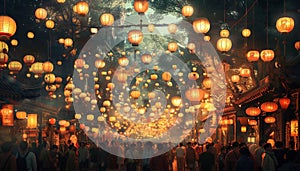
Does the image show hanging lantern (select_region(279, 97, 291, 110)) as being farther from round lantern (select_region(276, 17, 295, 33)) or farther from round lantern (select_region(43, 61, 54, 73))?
round lantern (select_region(43, 61, 54, 73))

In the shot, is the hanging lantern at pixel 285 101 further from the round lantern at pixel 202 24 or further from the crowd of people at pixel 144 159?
the round lantern at pixel 202 24

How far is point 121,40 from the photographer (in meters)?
41.1

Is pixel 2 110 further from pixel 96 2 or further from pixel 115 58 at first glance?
pixel 115 58

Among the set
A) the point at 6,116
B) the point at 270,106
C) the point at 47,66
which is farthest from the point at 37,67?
the point at 270,106

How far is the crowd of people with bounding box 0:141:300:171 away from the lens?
1089 centimetres

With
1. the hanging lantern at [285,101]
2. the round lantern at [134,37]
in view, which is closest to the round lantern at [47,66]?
the round lantern at [134,37]

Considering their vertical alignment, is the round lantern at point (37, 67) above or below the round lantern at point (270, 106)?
above

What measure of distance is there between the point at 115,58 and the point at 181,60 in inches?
246

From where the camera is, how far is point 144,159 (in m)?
18.9

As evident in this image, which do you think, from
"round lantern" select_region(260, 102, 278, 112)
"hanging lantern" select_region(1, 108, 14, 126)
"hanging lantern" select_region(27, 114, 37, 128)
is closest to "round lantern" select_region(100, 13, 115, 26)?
"hanging lantern" select_region(1, 108, 14, 126)

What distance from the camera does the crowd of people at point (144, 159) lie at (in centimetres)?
1089

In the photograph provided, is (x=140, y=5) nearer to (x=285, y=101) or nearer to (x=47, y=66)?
(x=285, y=101)

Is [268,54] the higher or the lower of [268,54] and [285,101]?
the higher

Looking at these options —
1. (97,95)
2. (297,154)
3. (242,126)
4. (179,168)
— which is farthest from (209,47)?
(297,154)
